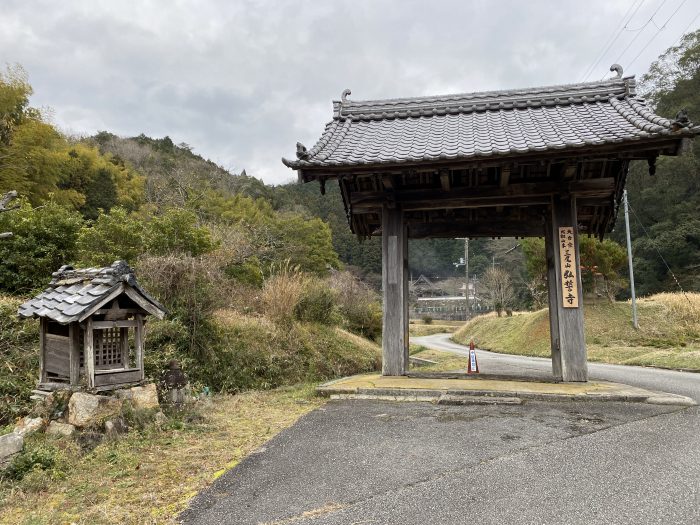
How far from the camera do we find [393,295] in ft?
23.4

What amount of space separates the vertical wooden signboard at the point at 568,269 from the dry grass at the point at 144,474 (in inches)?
170

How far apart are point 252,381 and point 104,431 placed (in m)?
3.52

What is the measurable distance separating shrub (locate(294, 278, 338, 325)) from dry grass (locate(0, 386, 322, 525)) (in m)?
5.17

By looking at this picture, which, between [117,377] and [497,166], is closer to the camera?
[117,377]

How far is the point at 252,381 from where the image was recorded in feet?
25.2

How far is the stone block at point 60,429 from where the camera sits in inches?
165

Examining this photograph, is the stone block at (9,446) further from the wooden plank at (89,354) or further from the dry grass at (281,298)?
the dry grass at (281,298)

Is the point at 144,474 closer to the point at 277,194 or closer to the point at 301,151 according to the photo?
the point at 301,151

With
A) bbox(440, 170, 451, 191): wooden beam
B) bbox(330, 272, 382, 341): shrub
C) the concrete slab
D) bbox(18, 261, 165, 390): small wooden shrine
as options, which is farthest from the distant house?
bbox(18, 261, 165, 390): small wooden shrine

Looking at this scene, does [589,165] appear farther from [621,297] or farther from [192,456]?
[621,297]

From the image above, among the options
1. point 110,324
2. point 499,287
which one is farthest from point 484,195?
point 499,287

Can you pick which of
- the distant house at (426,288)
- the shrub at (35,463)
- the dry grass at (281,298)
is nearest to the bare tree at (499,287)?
the distant house at (426,288)

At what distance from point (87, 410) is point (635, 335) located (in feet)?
62.8

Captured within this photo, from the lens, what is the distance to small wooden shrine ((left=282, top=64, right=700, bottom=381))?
589cm
